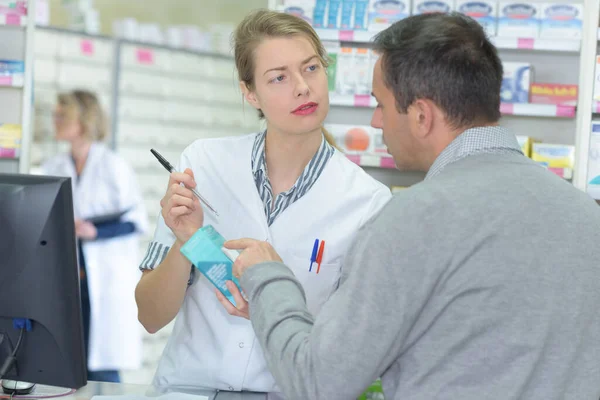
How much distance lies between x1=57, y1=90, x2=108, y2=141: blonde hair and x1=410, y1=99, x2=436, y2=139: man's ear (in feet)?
13.7

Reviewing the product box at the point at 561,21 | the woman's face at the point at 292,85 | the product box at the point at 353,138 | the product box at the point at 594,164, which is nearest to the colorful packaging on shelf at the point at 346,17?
the product box at the point at 353,138

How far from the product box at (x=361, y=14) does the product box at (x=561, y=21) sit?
33.1 inches

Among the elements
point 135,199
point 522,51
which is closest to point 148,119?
point 135,199

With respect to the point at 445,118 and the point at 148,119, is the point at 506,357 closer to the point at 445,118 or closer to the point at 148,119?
the point at 445,118

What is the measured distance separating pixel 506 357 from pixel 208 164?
44.0 inches

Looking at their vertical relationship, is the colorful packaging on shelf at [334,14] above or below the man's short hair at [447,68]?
above

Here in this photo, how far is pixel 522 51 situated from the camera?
4.04 metres

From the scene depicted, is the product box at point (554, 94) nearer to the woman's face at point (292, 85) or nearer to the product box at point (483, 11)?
the product box at point (483, 11)

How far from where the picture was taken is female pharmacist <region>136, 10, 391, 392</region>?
1.99 metres

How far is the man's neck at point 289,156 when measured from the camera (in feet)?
6.91

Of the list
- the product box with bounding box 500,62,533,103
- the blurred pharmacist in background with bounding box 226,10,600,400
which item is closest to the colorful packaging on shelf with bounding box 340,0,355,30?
the product box with bounding box 500,62,533,103

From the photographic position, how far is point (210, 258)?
1.66 metres

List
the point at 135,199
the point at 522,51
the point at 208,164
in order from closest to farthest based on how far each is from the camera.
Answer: the point at 208,164 → the point at 522,51 → the point at 135,199

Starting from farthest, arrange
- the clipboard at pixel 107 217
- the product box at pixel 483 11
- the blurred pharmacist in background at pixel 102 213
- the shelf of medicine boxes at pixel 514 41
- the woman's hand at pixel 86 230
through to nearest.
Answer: the blurred pharmacist in background at pixel 102 213, the clipboard at pixel 107 217, the woman's hand at pixel 86 230, the product box at pixel 483 11, the shelf of medicine boxes at pixel 514 41
